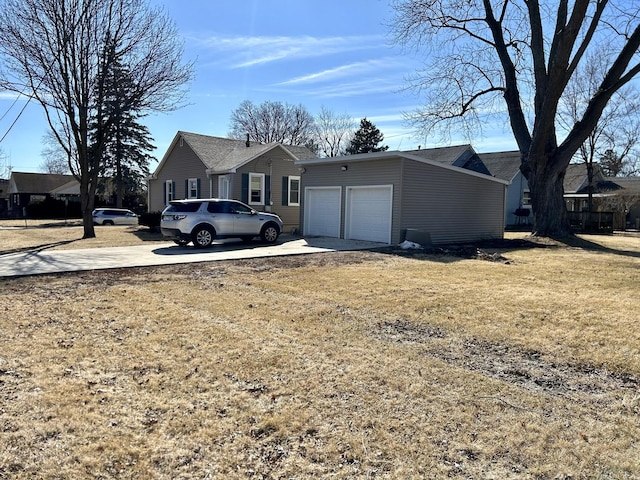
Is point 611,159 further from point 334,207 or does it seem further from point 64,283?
point 64,283

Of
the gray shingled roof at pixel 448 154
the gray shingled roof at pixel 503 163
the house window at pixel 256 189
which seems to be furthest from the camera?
the gray shingled roof at pixel 503 163

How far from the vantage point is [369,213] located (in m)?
16.5

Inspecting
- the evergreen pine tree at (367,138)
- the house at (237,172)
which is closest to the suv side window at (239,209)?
the house at (237,172)

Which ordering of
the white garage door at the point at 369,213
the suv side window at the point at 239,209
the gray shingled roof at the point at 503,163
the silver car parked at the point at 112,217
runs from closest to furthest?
the suv side window at the point at 239,209 < the white garage door at the point at 369,213 < the silver car parked at the point at 112,217 < the gray shingled roof at the point at 503,163

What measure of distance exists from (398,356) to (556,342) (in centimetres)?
193

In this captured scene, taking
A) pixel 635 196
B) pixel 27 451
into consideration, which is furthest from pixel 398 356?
pixel 635 196

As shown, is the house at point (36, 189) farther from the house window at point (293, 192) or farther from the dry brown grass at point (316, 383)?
the dry brown grass at point (316, 383)

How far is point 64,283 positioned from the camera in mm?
8062

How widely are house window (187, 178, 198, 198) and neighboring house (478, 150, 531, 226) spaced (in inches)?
846

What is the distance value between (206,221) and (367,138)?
39962 mm

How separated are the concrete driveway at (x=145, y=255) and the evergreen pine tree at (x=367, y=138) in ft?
119

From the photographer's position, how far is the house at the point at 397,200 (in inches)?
609

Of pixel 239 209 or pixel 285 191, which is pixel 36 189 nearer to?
pixel 285 191

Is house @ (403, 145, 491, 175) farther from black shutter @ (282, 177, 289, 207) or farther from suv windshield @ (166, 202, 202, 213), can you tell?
suv windshield @ (166, 202, 202, 213)
